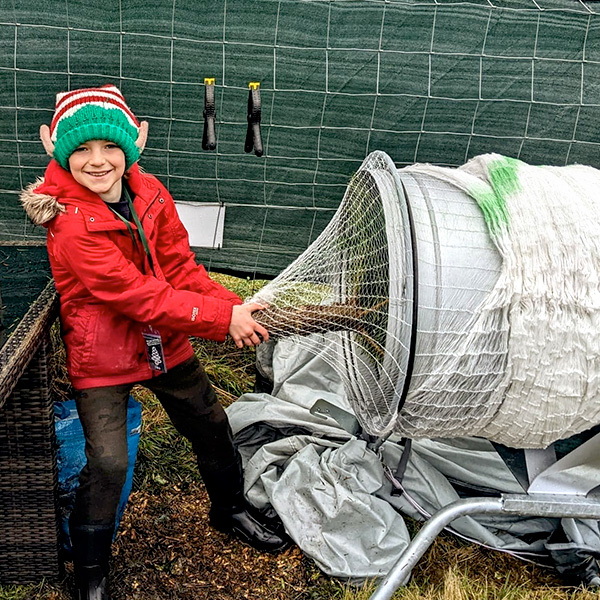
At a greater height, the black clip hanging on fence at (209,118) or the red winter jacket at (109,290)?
the black clip hanging on fence at (209,118)

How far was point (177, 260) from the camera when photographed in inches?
102

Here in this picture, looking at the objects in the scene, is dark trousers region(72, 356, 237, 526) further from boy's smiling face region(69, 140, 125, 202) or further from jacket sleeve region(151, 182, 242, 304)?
boy's smiling face region(69, 140, 125, 202)

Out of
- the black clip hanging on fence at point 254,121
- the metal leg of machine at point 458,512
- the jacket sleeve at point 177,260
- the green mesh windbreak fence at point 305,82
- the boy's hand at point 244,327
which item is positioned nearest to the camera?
the metal leg of machine at point 458,512

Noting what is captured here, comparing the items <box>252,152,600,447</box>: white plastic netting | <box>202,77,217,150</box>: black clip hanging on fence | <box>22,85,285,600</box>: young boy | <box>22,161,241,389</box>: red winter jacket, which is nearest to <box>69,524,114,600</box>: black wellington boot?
<box>22,85,285,600</box>: young boy

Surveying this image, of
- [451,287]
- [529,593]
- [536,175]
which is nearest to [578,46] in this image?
[536,175]

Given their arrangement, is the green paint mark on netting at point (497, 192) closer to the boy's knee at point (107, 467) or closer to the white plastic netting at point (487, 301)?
the white plastic netting at point (487, 301)

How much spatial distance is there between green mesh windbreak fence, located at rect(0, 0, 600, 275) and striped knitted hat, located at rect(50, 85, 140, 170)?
1225 mm

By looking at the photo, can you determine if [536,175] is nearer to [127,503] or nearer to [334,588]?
[334,588]

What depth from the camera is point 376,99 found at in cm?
353

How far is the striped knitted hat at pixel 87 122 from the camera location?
2.20 meters

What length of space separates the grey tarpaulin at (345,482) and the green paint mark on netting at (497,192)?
1.15m

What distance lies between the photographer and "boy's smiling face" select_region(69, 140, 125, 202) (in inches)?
87.9

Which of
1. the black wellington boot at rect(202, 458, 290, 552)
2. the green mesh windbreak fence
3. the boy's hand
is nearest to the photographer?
the boy's hand

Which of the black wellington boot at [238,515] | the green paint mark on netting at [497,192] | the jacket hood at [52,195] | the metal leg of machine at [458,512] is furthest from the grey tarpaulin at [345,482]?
the jacket hood at [52,195]
